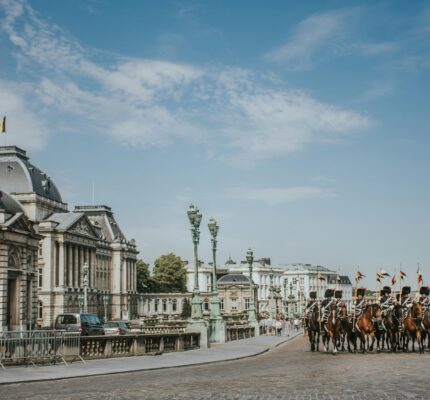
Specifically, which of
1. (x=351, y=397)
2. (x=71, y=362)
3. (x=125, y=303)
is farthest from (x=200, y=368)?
(x=125, y=303)

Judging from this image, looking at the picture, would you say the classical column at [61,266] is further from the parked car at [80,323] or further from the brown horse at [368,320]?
the brown horse at [368,320]

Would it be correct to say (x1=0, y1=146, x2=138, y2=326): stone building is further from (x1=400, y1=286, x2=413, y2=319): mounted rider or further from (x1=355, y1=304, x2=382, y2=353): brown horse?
(x1=355, y1=304, x2=382, y2=353): brown horse

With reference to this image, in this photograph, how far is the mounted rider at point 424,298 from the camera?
3011 centimetres

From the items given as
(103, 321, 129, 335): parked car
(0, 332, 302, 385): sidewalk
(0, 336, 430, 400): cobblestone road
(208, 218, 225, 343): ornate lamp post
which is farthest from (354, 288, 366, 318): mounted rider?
(103, 321, 129, 335): parked car

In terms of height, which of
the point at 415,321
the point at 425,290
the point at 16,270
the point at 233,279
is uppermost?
the point at 233,279

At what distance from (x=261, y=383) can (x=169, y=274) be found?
552 ft

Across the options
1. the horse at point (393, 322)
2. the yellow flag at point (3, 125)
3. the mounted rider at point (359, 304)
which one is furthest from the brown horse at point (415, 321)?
the yellow flag at point (3, 125)

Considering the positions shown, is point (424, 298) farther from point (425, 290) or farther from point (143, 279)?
point (143, 279)

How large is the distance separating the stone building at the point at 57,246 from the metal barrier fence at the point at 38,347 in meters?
72.7

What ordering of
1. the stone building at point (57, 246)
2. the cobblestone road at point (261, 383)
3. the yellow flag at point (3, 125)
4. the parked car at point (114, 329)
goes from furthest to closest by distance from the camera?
the stone building at point (57, 246) → the yellow flag at point (3, 125) → the parked car at point (114, 329) → the cobblestone road at point (261, 383)

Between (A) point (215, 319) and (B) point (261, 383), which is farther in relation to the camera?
(A) point (215, 319)

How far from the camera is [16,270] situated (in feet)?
206

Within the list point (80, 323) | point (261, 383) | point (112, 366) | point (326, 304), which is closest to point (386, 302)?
point (326, 304)

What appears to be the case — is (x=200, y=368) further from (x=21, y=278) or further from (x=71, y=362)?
(x=21, y=278)
